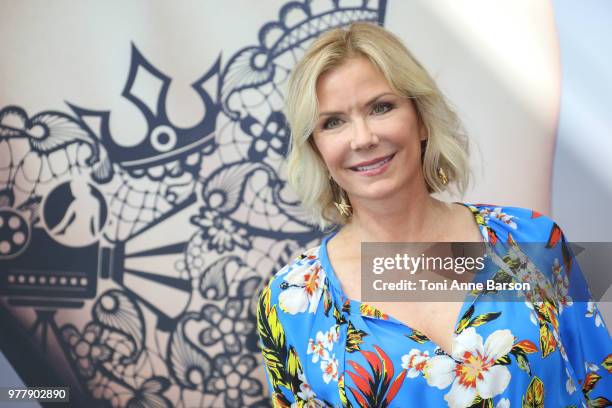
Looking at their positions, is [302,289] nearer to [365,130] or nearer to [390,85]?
[365,130]

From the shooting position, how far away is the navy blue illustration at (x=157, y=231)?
196cm

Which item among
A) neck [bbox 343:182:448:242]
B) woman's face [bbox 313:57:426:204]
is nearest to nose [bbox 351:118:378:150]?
woman's face [bbox 313:57:426:204]

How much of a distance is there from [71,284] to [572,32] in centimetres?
174

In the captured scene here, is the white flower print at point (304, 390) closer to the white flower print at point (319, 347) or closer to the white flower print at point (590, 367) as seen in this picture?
the white flower print at point (319, 347)

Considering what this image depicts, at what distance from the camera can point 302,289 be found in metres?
1.41

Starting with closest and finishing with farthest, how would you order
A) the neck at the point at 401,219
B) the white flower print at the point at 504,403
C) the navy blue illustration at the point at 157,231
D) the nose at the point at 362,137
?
the white flower print at the point at 504,403 < the nose at the point at 362,137 < the neck at the point at 401,219 < the navy blue illustration at the point at 157,231

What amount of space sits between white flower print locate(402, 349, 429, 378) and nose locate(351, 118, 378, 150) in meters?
0.42

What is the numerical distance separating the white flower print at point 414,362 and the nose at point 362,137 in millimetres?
422

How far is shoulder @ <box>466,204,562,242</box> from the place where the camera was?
1392 mm

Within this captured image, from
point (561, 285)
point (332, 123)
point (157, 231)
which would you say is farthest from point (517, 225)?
point (157, 231)

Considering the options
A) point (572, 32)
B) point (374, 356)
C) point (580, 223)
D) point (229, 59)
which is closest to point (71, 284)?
point (229, 59)

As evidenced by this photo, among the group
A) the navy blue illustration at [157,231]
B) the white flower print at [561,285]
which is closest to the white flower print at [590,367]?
the white flower print at [561,285]

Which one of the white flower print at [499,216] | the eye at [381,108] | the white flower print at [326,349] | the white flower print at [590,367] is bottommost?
the white flower print at [326,349]

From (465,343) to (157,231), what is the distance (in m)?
1.12
